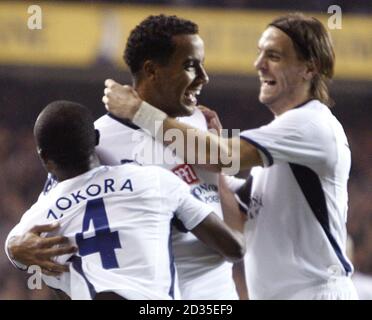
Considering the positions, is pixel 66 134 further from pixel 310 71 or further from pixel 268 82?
pixel 310 71

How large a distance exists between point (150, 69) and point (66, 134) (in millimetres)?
523

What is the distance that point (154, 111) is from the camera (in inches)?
133

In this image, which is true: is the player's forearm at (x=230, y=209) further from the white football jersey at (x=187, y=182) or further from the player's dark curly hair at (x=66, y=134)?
the player's dark curly hair at (x=66, y=134)

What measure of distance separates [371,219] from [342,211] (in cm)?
546

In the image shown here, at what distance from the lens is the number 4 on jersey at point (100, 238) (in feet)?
9.93

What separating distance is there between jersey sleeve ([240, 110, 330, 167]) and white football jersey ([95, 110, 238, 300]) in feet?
0.80

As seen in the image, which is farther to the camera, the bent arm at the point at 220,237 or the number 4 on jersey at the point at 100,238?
the bent arm at the point at 220,237

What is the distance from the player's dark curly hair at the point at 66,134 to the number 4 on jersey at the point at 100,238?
0.16 meters

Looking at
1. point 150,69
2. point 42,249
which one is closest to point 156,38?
point 150,69

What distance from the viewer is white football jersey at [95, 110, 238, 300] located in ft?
11.1

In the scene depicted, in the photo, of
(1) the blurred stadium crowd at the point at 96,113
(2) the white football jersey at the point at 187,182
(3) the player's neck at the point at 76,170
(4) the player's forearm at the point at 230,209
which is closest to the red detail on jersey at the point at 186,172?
(2) the white football jersey at the point at 187,182

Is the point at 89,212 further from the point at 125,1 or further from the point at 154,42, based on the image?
the point at 125,1
